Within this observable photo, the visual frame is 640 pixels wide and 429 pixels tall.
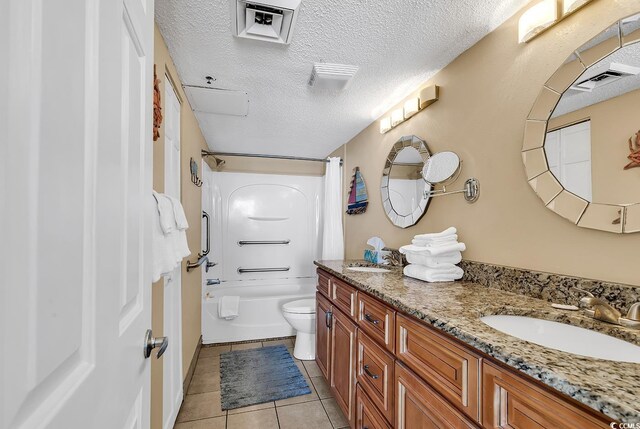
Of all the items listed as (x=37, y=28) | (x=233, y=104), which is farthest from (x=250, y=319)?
(x=37, y=28)

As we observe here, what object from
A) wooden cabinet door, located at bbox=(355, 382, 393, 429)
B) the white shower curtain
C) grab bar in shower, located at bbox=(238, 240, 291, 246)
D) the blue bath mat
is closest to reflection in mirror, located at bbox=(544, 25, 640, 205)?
wooden cabinet door, located at bbox=(355, 382, 393, 429)

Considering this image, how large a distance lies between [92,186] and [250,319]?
2.92 meters

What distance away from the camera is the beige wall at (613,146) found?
915 mm

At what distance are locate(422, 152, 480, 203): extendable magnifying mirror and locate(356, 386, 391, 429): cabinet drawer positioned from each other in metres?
1.14

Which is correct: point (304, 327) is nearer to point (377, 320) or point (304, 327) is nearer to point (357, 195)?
point (357, 195)

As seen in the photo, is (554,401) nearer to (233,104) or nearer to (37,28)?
(37,28)

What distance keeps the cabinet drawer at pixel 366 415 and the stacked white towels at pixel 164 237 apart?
1113 millimetres

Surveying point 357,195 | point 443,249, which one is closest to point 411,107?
point 443,249

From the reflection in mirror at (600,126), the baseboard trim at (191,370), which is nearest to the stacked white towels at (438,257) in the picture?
the reflection in mirror at (600,126)

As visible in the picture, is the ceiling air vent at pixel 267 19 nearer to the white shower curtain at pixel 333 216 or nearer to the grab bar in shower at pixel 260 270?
the white shower curtain at pixel 333 216

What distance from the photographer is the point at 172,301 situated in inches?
67.8

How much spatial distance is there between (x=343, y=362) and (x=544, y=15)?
1.95 m

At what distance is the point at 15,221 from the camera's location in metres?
0.29

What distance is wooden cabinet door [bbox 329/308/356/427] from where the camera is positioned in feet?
5.27
